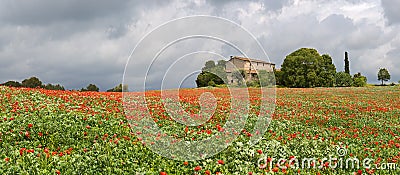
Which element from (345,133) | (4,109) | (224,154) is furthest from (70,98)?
(345,133)

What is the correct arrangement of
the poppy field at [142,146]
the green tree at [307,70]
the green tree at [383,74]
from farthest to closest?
the green tree at [383,74] → the green tree at [307,70] → the poppy field at [142,146]

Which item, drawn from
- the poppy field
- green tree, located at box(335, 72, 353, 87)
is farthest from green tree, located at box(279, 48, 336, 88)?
the poppy field

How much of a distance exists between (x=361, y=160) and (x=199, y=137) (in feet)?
19.1

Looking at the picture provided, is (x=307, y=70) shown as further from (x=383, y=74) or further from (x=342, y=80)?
(x=383, y=74)

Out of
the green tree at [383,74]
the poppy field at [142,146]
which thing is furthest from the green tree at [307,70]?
the poppy field at [142,146]

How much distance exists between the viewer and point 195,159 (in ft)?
35.0

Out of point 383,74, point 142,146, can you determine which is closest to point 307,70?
point 383,74

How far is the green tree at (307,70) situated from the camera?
3273 inches

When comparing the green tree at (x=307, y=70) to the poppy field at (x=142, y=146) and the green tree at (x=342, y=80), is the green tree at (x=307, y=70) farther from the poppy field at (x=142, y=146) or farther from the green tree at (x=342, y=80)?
the poppy field at (x=142, y=146)

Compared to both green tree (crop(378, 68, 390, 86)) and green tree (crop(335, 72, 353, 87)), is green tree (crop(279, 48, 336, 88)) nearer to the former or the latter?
green tree (crop(335, 72, 353, 87))

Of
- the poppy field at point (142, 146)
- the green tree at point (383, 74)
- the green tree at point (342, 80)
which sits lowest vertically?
the poppy field at point (142, 146)

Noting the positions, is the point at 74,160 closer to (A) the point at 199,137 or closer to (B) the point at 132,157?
(B) the point at 132,157

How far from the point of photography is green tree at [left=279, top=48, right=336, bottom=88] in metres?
83.1

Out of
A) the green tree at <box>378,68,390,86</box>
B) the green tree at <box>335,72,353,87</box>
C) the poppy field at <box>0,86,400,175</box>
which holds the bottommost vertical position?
the poppy field at <box>0,86,400,175</box>
